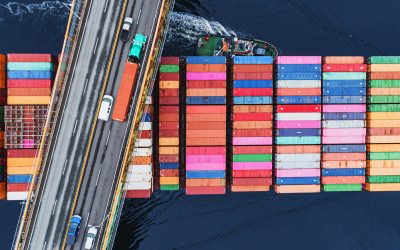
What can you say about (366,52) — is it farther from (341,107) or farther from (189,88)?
(189,88)

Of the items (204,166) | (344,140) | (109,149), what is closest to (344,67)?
(344,140)

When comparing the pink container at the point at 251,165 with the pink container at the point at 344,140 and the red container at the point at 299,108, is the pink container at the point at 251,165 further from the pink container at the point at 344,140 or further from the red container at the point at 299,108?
the pink container at the point at 344,140

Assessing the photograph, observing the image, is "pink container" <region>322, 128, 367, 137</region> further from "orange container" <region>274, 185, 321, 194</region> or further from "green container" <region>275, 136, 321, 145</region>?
"orange container" <region>274, 185, 321, 194</region>

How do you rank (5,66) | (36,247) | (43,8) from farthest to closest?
(43,8), (5,66), (36,247)

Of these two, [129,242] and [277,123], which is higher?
[277,123]

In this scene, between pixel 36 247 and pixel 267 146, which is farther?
pixel 267 146

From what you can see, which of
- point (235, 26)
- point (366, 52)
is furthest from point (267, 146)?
point (366, 52)

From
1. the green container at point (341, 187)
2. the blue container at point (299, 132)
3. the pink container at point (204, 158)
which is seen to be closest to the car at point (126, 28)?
the pink container at point (204, 158)
